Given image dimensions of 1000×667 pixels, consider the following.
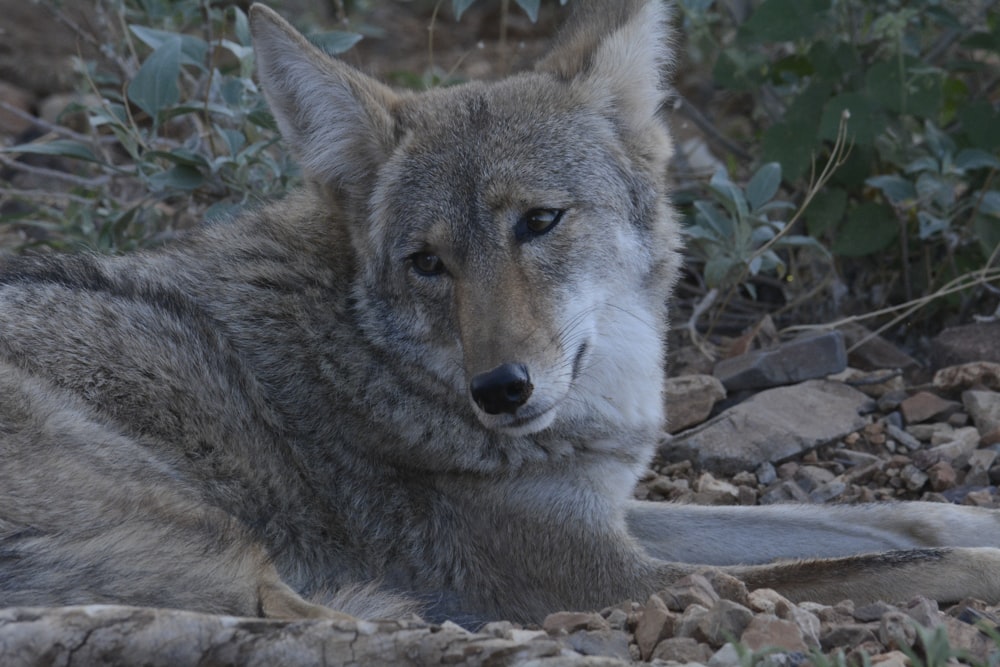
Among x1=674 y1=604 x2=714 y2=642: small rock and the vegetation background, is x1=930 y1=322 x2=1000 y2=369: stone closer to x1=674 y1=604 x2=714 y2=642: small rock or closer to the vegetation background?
the vegetation background

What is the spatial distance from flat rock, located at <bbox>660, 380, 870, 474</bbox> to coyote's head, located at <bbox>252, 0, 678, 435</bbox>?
2.20 feet

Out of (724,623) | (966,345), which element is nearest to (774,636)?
(724,623)

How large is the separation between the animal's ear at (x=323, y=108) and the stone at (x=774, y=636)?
222cm

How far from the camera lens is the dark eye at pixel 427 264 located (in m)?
4.14

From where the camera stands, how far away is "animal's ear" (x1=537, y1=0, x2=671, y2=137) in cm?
451

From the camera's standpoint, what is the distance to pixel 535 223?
4.09 m

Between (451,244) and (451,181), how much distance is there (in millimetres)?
239

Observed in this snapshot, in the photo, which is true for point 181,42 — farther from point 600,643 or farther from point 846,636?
point 846,636

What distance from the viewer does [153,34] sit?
5777 mm

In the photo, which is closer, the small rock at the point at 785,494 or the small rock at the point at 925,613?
the small rock at the point at 925,613

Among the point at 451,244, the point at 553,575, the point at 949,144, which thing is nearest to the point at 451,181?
the point at 451,244

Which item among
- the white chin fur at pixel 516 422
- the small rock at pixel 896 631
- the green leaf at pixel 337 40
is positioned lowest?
the small rock at pixel 896 631

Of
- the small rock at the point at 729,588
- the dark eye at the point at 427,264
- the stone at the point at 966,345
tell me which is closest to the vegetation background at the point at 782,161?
the stone at the point at 966,345

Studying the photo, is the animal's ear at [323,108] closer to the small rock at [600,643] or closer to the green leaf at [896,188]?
the small rock at [600,643]
